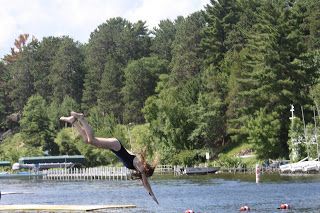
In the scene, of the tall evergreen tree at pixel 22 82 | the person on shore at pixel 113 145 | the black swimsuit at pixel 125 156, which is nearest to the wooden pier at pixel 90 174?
the tall evergreen tree at pixel 22 82

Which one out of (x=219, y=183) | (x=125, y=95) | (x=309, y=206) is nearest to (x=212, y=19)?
(x=125, y=95)

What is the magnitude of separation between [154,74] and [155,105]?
117 feet

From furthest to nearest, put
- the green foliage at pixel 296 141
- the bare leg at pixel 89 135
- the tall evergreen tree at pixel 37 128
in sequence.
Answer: the tall evergreen tree at pixel 37 128
the green foliage at pixel 296 141
the bare leg at pixel 89 135

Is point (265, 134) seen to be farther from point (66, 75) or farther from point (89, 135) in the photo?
point (66, 75)

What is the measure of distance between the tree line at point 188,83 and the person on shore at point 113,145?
8085 centimetres

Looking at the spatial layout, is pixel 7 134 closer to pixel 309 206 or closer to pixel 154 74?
pixel 154 74

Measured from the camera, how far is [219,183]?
8038cm

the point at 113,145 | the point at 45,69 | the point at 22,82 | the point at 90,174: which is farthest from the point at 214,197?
the point at 45,69

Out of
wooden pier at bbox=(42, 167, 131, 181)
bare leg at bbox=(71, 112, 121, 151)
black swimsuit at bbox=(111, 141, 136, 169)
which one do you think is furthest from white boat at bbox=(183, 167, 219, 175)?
bare leg at bbox=(71, 112, 121, 151)

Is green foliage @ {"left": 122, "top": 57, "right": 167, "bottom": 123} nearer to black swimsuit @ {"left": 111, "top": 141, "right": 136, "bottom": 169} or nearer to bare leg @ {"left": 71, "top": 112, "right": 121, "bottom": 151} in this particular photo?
black swimsuit @ {"left": 111, "top": 141, "right": 136, "bottom": 169}

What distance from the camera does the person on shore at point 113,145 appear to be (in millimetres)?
15039

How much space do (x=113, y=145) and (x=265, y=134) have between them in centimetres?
8696

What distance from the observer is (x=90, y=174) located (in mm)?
115500

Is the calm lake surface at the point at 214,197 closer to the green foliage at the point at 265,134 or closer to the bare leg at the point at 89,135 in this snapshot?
the green foliage at the point at 265,134
